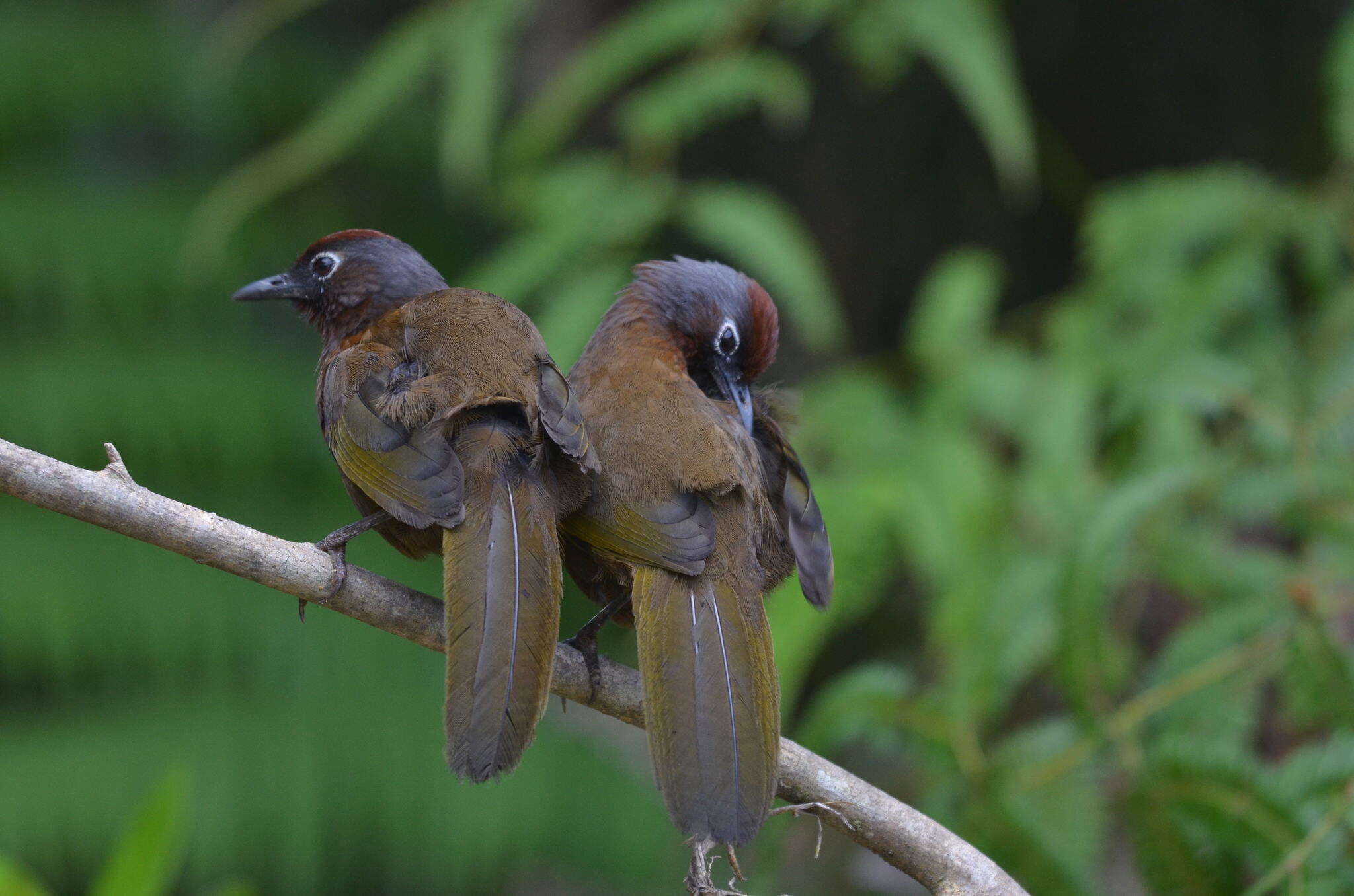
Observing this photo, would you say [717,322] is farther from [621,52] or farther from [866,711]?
[621,52]

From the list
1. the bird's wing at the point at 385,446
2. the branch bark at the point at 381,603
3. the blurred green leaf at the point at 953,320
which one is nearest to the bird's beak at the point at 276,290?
the bird's wing at the point at 385,446

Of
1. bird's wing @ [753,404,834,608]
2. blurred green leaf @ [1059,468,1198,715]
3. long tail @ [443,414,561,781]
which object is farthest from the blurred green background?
long tail @ [443,414,561,781]

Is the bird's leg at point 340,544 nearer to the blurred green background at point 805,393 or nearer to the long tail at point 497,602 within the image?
the long tail at point 497,602

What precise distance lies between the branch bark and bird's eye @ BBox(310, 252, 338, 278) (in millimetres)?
780

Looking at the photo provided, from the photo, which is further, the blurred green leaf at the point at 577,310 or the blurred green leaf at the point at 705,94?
the blurred green leaf at the point at 705,94

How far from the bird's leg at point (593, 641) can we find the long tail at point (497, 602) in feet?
0.56

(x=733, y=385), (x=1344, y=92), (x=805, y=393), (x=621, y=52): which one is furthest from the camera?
(x=805, y=393)

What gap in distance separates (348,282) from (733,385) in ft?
2.49

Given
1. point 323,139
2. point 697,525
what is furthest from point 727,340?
point 323,139

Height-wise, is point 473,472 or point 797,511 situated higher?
point 797,511

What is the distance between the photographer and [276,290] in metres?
2.48

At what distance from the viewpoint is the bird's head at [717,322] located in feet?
8.38

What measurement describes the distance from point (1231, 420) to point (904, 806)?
7.22ft

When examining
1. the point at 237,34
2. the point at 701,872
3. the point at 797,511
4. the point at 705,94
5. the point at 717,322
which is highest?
the point at 237,34
